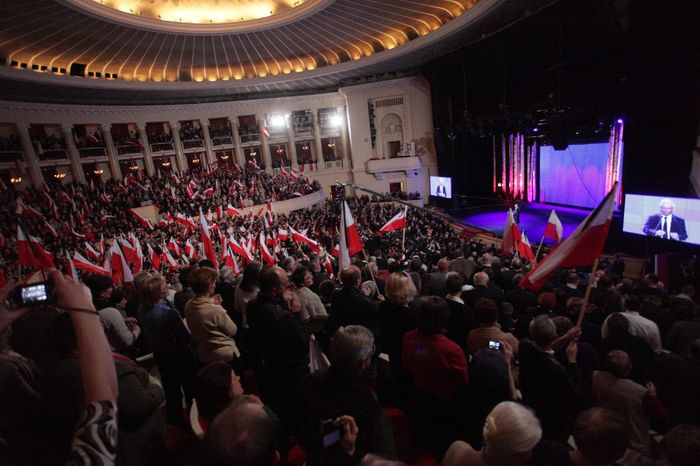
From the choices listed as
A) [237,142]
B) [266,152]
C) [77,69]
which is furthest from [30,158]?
[266,152]

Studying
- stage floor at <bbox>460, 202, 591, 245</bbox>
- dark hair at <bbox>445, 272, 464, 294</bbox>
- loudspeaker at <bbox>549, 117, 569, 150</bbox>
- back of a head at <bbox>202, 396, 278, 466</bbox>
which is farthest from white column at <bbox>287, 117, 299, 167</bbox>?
back of a head at <bbox>202, 396, 278, 466</bbox>

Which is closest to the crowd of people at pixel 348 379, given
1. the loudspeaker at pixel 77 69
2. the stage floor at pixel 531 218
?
the stage floor at pixel 531 218

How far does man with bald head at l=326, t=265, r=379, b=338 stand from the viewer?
299 cm

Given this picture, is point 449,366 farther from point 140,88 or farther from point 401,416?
point 140,88

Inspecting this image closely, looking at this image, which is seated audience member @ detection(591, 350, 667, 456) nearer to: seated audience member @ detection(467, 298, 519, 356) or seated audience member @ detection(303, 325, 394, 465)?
seated audience member @ detection(467, 298, 519, 356)

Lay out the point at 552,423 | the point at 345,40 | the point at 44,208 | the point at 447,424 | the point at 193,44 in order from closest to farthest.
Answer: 1. the point at 552,423
2. the point at 447,424
3. the point at 44,208
4. the point at 193,44
5. the point at 345,40

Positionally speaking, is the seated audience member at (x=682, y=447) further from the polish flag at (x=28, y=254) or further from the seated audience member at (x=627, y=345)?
the polish flag at (x=28, y=254)

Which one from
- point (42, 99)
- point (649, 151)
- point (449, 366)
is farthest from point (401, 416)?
point (42, 99)

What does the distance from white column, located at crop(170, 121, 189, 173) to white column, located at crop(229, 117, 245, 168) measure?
367cm

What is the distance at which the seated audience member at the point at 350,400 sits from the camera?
5.19 ft

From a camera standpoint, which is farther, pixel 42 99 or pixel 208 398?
pixel 42 99

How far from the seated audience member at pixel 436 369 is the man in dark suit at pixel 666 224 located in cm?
1024

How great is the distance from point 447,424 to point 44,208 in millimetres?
20160

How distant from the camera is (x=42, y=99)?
1920 centimetres
